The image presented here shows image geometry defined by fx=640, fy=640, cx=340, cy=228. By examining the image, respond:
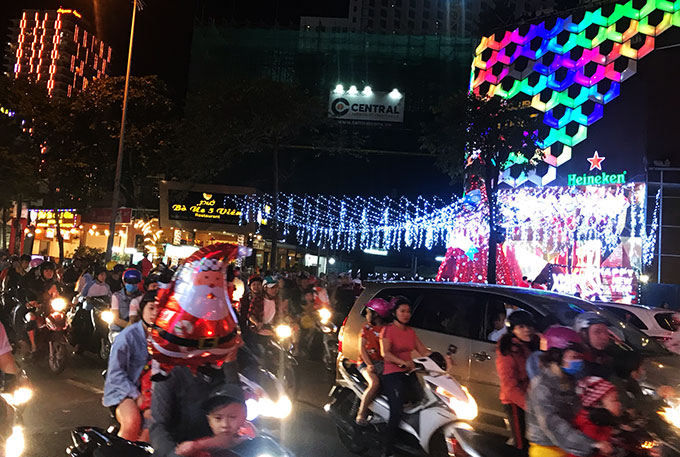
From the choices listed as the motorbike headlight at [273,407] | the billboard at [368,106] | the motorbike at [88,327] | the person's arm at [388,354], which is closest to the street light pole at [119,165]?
the motorbike at [88,327]

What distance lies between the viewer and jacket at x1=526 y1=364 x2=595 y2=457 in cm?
334

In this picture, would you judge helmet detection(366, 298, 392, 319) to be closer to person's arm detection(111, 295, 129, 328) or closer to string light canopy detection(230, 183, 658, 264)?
person's arm detection(111, 295, 129, 328)

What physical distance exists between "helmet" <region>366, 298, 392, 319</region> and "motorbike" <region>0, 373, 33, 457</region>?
3.22 m

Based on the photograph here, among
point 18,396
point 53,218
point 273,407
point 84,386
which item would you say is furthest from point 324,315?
point 53,218

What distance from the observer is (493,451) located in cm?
444

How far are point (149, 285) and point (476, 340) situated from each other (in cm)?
403

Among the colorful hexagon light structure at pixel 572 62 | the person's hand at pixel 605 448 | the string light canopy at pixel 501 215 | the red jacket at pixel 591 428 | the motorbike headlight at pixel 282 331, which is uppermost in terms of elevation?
the colorful hexagon light structure at pixel 572 62

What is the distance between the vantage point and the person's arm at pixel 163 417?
3.19 metres

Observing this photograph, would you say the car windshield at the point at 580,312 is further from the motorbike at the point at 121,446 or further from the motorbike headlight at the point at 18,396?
the motorbike headlight at the point at 18,396

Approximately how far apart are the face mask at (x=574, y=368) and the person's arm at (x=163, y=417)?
2.12m

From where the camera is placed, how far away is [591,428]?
330 centimetres

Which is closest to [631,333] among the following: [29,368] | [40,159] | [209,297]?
[209,297]

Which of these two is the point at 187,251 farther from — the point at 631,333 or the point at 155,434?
the point at 155,434

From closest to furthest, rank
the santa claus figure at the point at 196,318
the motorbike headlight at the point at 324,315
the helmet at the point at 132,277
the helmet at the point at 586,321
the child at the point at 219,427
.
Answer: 1. the child at the point at 219,427
2. the santa claus figure at the point at 196,318
3. the helmet at the point at 586,321
4. the helmet at the point at 132,277
5. the motorbike headlight at the point at 324,315
